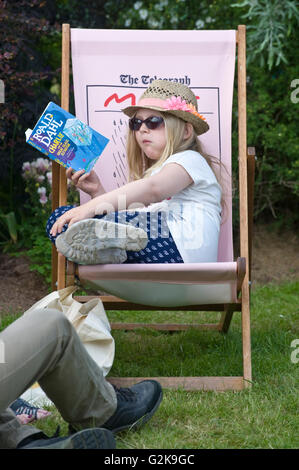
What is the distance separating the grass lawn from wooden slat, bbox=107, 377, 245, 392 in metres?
0.04

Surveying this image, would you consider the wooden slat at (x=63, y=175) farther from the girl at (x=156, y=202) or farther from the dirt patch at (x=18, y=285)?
the dirt patch at (x=18, y=285)

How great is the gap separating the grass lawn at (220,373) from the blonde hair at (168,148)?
31.7 inches

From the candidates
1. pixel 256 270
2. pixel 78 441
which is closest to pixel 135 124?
pixel 78 441

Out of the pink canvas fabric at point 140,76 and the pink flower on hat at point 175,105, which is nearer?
Answer: the pink flower on hat at point 175,105

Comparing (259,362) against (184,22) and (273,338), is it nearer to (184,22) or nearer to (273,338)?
(273,338)

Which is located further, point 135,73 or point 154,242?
point 135,73

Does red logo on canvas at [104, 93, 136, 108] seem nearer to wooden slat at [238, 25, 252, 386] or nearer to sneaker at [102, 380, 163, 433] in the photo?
wooden slat at [238, 25, 252, 386]

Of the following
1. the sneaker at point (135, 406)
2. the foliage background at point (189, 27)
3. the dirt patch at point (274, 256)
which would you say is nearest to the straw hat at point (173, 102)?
the sneaker at point (135, 406)

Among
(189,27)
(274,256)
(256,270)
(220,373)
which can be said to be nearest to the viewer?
(220,373)

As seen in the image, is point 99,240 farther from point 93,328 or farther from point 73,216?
point 93,328

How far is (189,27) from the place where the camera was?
5.34m

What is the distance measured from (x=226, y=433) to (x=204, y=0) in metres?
3.95

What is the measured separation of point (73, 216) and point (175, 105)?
729mm

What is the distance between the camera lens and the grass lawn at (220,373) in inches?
83.7
